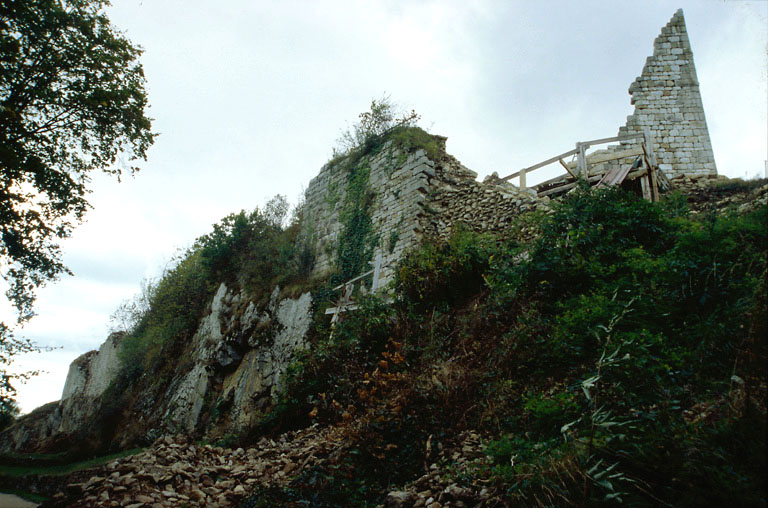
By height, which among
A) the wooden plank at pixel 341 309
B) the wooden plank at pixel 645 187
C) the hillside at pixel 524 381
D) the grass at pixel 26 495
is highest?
the wooden plank at pixel 645 187

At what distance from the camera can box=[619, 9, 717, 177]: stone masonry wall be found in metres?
11.9

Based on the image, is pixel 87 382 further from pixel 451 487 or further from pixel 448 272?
pixel 451 487

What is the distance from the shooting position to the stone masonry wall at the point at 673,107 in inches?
467

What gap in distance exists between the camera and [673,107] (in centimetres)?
1230

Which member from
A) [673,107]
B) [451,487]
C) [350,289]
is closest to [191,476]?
[451,487]

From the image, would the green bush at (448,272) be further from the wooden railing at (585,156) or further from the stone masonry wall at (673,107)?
the stone masonry wall at (673,107)

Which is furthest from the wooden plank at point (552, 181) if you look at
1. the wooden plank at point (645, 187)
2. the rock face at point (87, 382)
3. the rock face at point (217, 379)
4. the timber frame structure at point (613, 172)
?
the rock face at point (87, 382)

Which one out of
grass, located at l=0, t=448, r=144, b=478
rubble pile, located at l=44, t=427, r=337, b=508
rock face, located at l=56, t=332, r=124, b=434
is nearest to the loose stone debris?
rubble pile, located at l=44, t=427, r=337, b=508

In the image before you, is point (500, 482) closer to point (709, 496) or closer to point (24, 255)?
point (709, 496)

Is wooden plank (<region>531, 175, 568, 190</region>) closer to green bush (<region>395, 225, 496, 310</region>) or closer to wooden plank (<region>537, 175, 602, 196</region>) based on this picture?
wooden plank (<region>537, 175, 602, 196</region>)

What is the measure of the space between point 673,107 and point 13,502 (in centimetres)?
1983

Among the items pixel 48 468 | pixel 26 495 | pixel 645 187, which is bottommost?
pixel 26 495

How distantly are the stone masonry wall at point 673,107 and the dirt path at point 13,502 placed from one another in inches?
692

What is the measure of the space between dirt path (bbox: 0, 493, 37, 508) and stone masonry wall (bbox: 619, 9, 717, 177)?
17.6 metres
